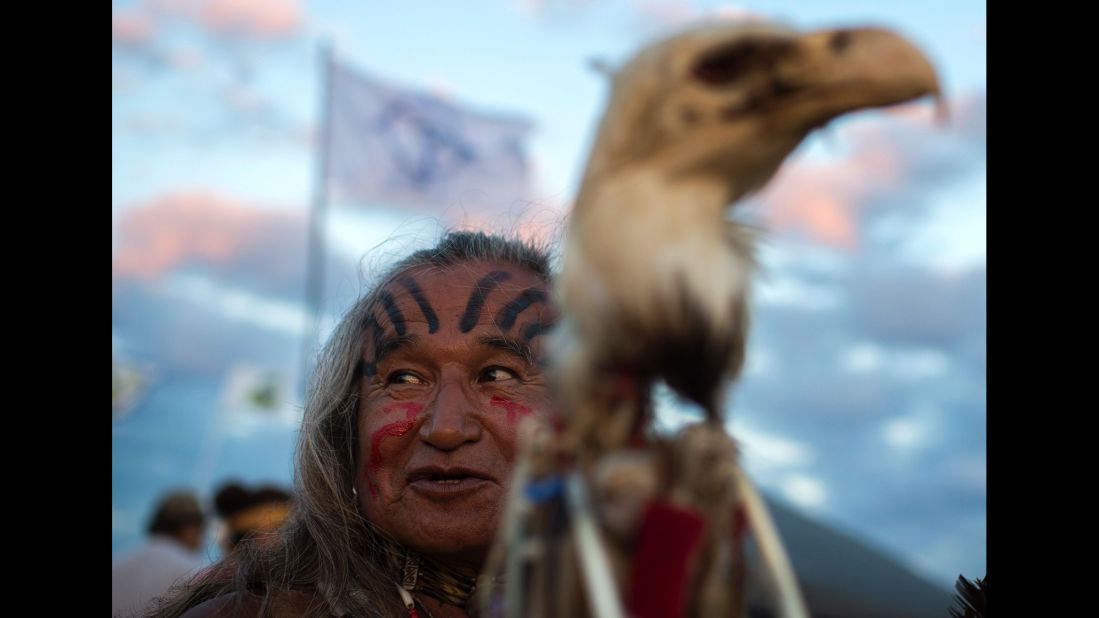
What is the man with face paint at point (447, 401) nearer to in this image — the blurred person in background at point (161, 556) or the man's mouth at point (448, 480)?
the man's mouth at point (448, 480)

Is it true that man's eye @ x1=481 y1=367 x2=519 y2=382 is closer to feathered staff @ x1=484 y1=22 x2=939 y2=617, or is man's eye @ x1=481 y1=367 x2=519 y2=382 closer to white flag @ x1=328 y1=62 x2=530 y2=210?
feathered staff @ x1=484 y1=22 x2=939 y2=617

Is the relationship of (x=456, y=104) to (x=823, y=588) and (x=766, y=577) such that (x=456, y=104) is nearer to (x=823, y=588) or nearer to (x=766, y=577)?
(x=823, y=588)

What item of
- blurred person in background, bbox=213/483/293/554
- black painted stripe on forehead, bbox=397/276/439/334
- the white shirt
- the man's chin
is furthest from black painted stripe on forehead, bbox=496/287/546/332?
blurred person in background, bbox=213/483/293/554

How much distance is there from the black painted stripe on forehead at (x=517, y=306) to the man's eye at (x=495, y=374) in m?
0.09

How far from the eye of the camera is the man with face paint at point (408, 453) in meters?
1.83

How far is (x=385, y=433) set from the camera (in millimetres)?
1907

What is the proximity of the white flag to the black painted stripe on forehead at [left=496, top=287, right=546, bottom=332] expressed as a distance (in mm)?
6367

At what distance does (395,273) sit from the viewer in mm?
2193

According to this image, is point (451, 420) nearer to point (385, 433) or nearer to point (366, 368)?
point (385, 433)

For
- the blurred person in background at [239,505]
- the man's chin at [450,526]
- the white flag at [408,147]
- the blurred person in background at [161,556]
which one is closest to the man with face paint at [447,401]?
the man's chin at [450,526]

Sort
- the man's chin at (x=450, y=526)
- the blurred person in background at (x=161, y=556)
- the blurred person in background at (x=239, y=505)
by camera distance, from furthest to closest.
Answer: the blurred person in background at (x=239, y=505) → the blurred person in background at (x=161, y=556) → the man's chin at (x=450, y=526)

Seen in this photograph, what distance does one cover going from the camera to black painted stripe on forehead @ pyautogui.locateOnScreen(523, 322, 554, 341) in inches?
79.0

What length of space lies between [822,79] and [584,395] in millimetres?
402
